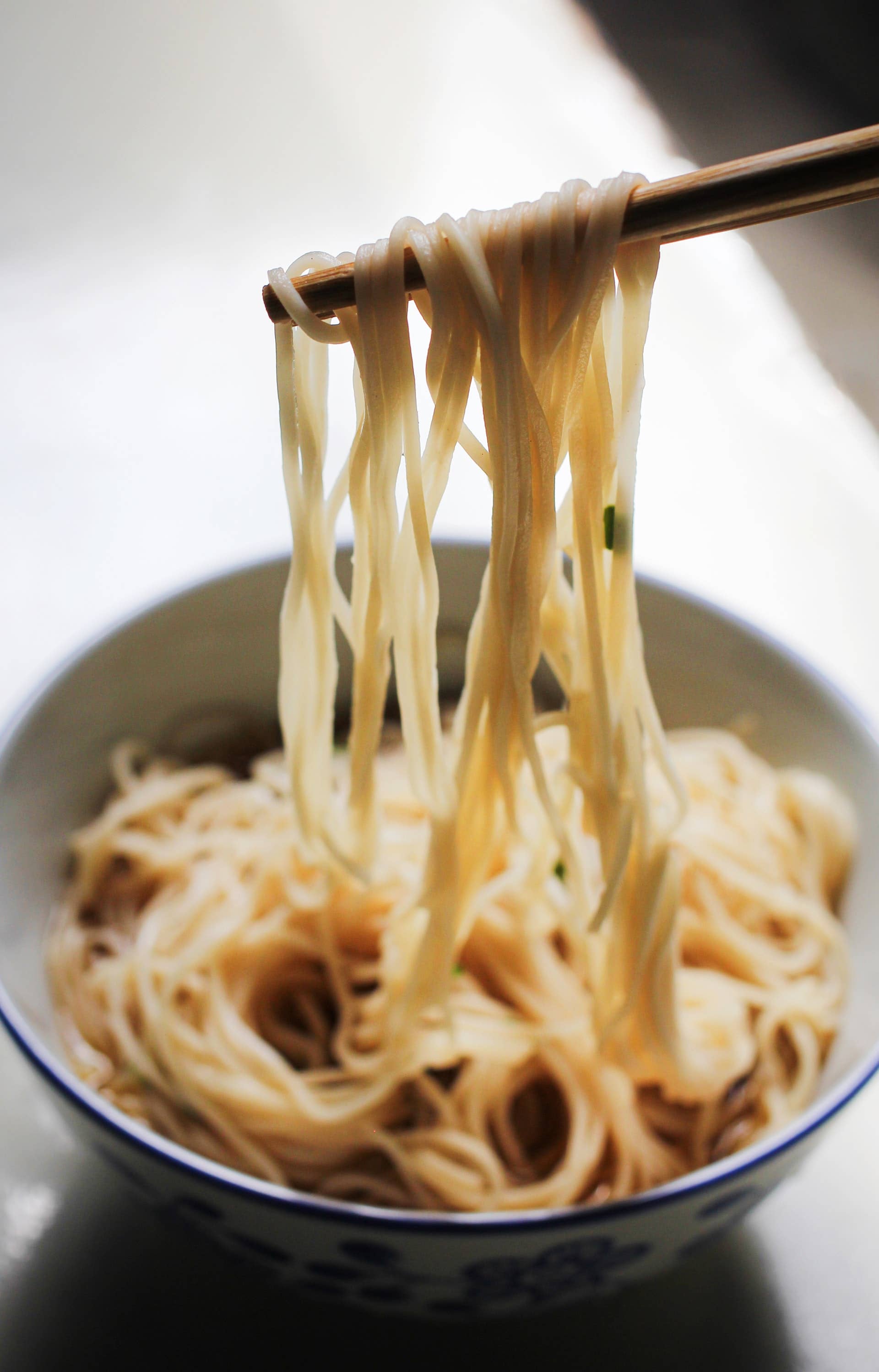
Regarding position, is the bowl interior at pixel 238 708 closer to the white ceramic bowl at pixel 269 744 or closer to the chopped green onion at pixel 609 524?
the white ceramic bowl at pixel 269 744

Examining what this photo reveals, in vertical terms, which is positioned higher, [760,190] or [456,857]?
[760,190]

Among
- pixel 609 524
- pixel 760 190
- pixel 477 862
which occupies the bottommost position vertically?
pixel 477 862

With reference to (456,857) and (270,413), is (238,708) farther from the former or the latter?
(270,413)

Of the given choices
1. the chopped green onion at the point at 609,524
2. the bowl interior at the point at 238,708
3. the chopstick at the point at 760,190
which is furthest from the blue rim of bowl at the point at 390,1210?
the chopstick at the point at 760,190

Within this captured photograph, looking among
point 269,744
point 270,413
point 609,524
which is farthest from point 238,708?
point 270,413

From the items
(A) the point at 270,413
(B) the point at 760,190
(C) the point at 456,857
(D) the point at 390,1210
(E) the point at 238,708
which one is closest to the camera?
(B) the point at 760,190

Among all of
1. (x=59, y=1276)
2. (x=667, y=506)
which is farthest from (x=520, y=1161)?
(x=667, y=506)

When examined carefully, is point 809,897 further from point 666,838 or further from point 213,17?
point 213,17


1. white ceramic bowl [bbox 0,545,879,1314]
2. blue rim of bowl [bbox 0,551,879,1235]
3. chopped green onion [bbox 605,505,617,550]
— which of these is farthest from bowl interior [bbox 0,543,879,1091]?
chopped green onion [bbox 605,505,617,550]
